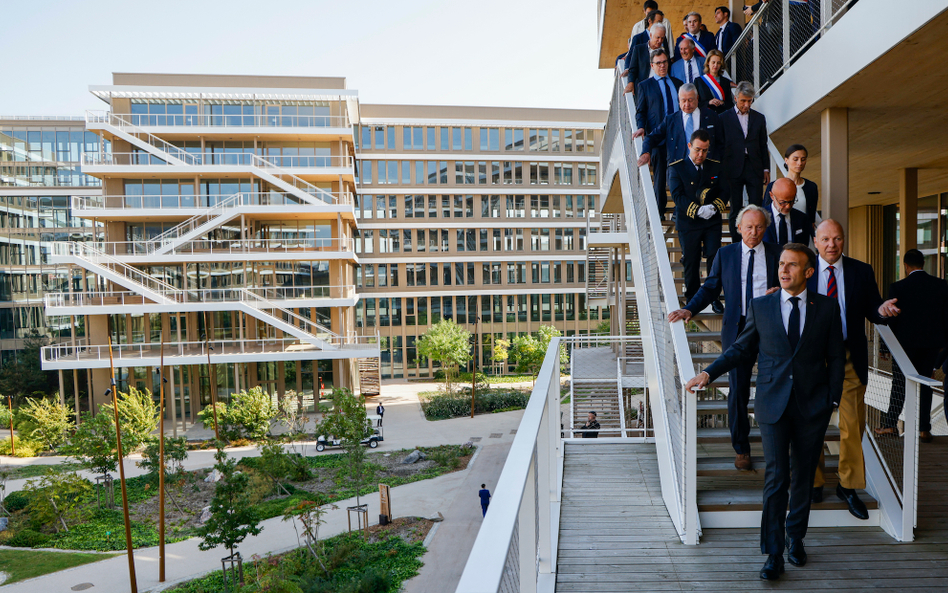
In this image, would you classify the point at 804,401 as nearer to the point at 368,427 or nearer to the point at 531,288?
the point at 368,427

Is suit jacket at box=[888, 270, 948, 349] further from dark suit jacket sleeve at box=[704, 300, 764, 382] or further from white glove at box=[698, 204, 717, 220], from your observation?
dark suit jacket sleeve at box=[704, 300, 764, 382]

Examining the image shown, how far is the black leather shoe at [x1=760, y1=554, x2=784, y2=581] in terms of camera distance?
12.0 ft

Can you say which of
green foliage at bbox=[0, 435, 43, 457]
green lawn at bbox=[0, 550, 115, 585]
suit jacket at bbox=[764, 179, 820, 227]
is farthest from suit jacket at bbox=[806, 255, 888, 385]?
green foliage at bbox=[0, 435, 43, 457]

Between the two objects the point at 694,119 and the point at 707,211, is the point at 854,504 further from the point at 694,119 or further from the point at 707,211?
the point at 694,119

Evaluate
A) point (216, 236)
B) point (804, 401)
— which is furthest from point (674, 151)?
point (216, 236)

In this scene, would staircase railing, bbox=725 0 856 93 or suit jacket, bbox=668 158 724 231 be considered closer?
suit jacket, bbox=668 158 724 231

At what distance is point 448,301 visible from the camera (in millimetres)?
44062

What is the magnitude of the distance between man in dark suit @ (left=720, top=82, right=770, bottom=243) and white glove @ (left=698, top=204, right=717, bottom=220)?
0.41 metres

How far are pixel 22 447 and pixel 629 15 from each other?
29320mm

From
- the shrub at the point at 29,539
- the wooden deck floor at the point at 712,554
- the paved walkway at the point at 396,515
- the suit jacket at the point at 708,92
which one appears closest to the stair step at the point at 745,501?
the wooden deck floor at the point at 712,554

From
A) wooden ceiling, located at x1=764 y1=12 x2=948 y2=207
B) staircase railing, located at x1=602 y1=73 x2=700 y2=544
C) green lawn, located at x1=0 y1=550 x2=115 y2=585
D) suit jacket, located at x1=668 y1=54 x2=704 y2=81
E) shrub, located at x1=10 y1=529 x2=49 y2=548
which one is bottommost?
shrub, located at x1=10 y1=529 x2=49 y2=548

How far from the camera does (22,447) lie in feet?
82.6

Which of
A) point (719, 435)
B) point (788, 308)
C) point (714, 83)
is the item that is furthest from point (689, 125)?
point (719, 435)

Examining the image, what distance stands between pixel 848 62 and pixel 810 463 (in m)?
3.90
